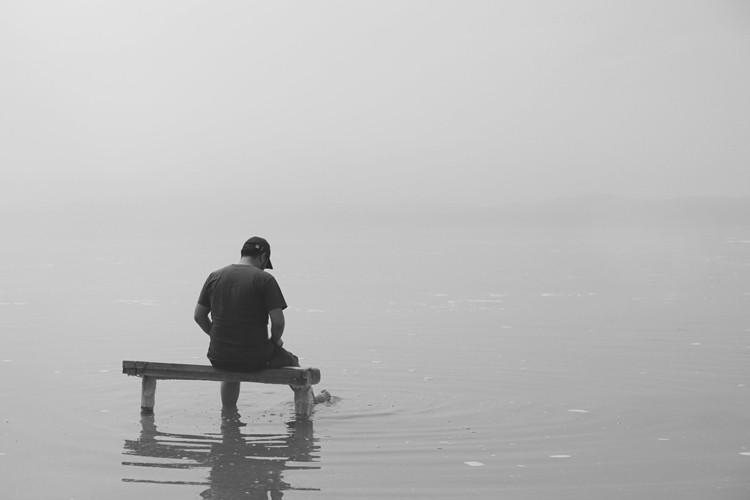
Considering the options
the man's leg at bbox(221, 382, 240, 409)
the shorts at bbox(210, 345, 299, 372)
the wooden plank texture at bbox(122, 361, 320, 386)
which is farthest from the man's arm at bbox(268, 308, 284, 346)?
the man's leg at bbox(221, 382, 240, 409)

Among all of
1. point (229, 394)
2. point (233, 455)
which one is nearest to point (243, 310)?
point (229, 394)

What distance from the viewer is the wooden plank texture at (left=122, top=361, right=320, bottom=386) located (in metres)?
9.63

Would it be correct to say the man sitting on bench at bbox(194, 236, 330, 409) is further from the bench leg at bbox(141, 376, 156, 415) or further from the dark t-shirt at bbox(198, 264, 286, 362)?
the bench leg at bbox(141, 376, 156, 415)

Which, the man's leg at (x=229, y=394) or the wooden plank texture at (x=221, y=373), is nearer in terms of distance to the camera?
the wooden plank texture at (x=221, y=373)

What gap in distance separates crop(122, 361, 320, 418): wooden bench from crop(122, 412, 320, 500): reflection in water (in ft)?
0.77

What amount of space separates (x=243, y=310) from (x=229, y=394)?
111cm

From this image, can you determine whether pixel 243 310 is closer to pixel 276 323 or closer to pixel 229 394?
pixel 276 323

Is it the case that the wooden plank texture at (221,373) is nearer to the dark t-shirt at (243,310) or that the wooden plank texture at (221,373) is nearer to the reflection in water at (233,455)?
the dark t-shirt at (243,310)

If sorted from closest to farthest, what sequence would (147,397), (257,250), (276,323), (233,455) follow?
(233,455), (276,323), (257,250), (147,397)

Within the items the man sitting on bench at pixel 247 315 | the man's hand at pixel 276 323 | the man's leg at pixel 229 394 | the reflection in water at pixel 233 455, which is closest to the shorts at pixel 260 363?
the man sitting on bench at pixel 247 315

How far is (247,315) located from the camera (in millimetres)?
9789

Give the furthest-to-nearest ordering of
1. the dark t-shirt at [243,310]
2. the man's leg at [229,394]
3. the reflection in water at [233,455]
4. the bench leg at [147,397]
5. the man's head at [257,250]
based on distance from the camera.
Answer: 1. the man's leg at [229,394]
2. the bench leg at [147,397]
3. the man's head at [257,250]
4. the dark t-shirt at [243,310]
5. the reflection in water at [233,455]

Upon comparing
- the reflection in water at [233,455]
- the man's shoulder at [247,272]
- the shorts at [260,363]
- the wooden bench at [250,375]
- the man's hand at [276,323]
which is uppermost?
the man's shoulder at [247,272]

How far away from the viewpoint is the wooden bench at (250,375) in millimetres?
9641
